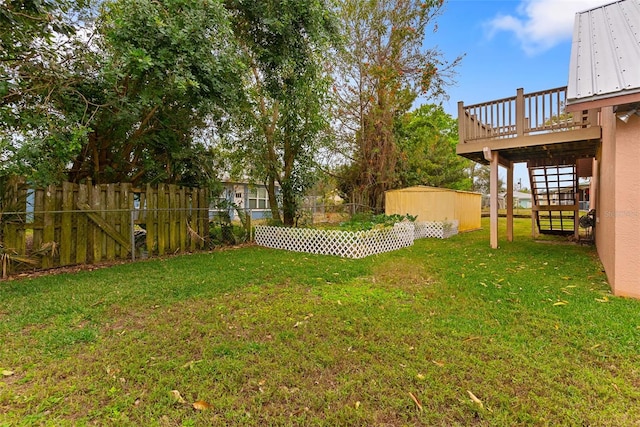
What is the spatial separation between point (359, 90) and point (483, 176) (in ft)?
99.9

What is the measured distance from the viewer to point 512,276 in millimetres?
5555

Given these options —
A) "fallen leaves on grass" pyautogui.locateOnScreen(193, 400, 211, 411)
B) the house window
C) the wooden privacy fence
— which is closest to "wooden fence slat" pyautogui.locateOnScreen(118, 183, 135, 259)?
the wooden privacy fence

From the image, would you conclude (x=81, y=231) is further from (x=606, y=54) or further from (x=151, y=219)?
(x=606, y=54)

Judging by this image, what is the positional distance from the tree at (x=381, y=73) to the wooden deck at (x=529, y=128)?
4576 millimetres

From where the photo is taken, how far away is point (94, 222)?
675 cm

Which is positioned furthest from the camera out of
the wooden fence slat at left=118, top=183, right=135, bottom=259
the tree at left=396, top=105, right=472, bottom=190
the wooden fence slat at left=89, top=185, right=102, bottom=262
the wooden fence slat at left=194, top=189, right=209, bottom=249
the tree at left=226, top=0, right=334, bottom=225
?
the tree at left=396, top=105, right=472, bottom=190

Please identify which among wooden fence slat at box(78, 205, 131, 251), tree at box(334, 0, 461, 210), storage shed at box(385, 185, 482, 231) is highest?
tree at box(334, 0, 461, 210)

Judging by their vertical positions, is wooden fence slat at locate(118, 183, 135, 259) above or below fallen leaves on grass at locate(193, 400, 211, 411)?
above

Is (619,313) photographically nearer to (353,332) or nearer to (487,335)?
(487,335)

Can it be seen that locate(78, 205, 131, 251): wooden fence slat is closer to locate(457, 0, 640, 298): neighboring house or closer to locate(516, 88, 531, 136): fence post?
locate(457, 0, 640, 298): neighboring house

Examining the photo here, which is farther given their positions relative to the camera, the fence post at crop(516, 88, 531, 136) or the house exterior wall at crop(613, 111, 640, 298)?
the fence post at crop(516, 88, 531, 136)

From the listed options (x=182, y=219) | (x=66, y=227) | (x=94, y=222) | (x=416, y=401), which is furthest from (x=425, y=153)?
(x=416, y=401)

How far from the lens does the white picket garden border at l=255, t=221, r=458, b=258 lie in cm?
770

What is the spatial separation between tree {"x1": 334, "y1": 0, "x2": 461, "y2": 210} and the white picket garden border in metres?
4.39
